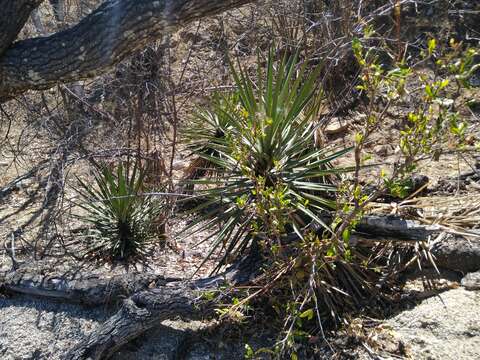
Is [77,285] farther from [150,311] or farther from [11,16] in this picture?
[11,16]

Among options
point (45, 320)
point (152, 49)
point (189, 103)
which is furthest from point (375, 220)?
point (189, 103)

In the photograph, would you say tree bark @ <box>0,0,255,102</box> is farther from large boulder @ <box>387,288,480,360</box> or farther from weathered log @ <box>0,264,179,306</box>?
large boulder @ <box>387,288,480,360</box>

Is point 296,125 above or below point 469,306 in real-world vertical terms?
above

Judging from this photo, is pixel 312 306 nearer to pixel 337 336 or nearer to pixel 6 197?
pixel 337 336

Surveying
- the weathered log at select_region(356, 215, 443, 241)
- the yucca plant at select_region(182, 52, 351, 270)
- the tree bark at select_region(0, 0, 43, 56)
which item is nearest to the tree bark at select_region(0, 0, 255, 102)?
the tree bark at select_region(0, 0, 43, 56)

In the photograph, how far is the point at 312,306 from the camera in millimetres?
3781

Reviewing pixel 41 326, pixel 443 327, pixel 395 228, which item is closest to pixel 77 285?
pixel 41 326

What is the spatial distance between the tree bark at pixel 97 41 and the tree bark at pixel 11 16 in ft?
0.30

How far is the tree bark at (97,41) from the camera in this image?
334 centimetres

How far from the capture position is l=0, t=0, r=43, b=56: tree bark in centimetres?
360

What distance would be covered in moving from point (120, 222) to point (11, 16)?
214 cm

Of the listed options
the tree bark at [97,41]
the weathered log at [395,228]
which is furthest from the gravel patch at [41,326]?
the weathered log at [395,228]

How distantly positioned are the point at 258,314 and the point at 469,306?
55.8 inches

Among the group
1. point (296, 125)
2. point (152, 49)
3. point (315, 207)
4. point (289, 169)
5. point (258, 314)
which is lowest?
point (258, 314)
